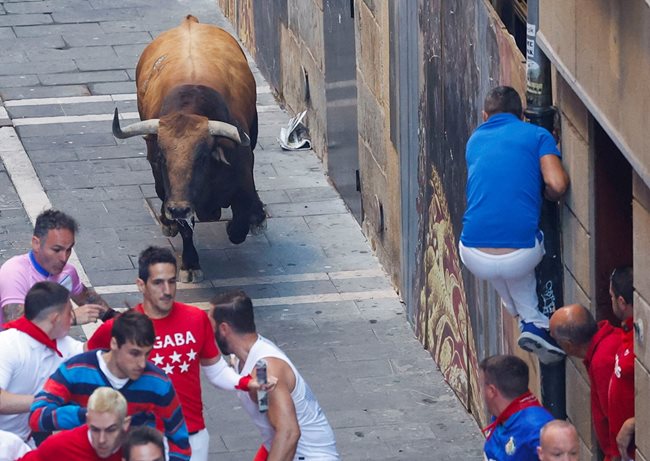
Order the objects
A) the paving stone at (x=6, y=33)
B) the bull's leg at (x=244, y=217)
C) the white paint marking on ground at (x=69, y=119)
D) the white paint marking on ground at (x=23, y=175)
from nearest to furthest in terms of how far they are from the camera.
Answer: the bull's leg at (x=244, y=217)
the white paint marking on ground at (x=23, y=175)
the white paint marking on ground at (x=69, y=119)
the paving stone at (x=6, y=33)

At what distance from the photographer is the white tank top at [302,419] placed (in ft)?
26.6

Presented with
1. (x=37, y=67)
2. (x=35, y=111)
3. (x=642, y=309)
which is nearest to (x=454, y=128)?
(x=642, y=309)

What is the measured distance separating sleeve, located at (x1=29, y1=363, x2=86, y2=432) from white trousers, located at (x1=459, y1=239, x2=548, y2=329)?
2.52 metres

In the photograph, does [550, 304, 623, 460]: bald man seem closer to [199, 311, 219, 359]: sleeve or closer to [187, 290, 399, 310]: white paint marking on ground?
[199, 311, 219, 359]: sleeve

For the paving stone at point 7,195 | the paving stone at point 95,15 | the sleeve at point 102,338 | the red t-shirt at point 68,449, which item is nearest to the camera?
the red t-shirt at point 68,449

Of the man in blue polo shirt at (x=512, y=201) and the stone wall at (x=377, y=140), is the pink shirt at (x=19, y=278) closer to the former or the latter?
the man in blue polo shirt at (x=512, y=201)

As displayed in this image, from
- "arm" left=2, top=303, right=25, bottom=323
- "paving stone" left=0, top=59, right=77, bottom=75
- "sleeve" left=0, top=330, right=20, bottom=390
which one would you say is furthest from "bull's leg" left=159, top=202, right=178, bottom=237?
"sleeve" left=0, top=330, right=20, bottom=390

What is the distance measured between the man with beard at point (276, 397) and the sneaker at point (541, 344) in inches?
52.8

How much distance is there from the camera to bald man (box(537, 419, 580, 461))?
7.15m

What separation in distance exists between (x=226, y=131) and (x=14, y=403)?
636 cm

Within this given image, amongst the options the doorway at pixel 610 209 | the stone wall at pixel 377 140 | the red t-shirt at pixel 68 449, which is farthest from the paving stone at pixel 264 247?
the red t-shirt at pixel 68 449

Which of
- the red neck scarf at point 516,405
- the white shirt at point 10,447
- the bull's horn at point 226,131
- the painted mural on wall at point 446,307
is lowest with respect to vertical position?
the painted mural on wall at point 446,307

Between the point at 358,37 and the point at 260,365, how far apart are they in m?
7.19

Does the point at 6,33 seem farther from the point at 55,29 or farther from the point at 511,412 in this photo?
the point at 511,412
